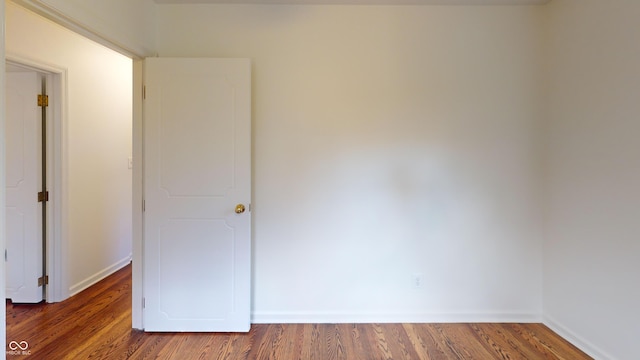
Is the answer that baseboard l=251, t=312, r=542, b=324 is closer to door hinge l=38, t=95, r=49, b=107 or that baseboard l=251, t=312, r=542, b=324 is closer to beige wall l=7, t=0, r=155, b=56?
beige wall l=7, t=0, r=155, b=56

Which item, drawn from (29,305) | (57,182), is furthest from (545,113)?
(29,305)

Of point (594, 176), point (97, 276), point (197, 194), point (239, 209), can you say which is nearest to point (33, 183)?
Answer: point (97, 276)

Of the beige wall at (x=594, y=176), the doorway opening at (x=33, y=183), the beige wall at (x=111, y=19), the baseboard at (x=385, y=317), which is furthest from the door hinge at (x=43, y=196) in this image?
the beige wall at (x=594, y=176)

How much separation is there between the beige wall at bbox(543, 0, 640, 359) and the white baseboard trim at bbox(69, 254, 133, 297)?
4127mm

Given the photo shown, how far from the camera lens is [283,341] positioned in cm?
222

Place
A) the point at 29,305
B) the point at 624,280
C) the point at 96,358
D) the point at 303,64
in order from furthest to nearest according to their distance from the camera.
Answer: the point at 29,305 → the point at 303,64 → the point at 96,358 → the point at 624,280

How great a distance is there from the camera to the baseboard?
2.47 metres

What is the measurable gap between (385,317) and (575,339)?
1.31m

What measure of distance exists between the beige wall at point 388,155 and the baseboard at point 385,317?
0.04ft

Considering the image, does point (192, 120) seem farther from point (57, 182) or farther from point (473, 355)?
point (473, 355)

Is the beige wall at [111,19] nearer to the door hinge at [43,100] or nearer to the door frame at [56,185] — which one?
the door frame at [56,185]

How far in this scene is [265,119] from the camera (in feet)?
8.01

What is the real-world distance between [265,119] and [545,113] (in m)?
2.20

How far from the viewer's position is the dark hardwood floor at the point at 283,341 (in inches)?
81.5
